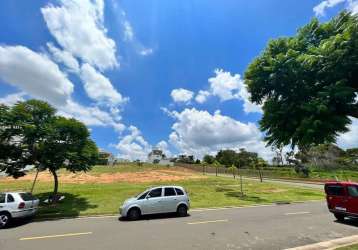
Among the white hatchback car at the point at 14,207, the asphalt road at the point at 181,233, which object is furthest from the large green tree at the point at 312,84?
the white hatchback car at the point at 14,207

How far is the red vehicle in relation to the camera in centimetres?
1368

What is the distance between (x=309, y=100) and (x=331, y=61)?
82cm

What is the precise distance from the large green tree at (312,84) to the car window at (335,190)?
35.6 ft

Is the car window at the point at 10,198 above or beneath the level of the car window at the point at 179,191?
beneath

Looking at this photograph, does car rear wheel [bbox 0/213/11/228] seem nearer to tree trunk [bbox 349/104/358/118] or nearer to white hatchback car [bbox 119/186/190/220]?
white hatchback car [bbox 119/186/190/220]

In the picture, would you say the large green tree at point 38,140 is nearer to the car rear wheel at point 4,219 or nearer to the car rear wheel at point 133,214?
the car rear wheel at point 4,219

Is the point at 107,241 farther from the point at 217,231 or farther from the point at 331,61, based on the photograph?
the point at 331,61

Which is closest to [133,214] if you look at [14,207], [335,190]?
[14,207]

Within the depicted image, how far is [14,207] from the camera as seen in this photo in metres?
13.6

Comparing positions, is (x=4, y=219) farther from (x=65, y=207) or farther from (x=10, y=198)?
(x=65, y=207)

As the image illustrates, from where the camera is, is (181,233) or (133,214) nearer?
(181,233)

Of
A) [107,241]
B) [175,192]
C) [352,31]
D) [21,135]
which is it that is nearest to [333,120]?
[352,31]

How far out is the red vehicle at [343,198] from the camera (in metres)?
13.7

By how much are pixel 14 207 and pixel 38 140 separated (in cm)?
563
